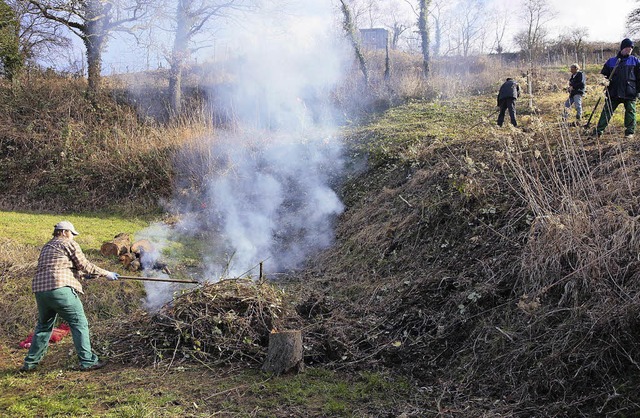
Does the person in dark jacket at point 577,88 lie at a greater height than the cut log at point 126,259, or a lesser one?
greater

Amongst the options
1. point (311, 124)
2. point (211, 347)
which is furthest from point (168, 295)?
point (311, 124)

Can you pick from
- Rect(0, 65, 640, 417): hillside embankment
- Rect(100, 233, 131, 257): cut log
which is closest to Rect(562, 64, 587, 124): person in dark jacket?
Rect(0, 65, 640, 417): hillside embankment

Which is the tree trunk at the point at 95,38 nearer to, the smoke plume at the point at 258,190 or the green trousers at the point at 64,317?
the smoke plume at the point at 258,190

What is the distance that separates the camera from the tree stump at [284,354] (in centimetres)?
500

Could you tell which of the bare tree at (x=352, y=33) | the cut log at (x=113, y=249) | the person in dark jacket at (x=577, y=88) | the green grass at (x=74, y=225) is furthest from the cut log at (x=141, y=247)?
the bare tree at (x=352, y=33)

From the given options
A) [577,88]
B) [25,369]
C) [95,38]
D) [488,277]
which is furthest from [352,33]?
[25,369]

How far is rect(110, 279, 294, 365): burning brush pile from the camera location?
538 cm

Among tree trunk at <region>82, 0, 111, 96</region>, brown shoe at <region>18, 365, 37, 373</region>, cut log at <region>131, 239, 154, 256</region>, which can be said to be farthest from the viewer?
tree trunk at <region>82, 0, 111, 96</region>

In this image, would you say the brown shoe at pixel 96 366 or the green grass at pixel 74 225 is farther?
the green grass at pixel 74 225

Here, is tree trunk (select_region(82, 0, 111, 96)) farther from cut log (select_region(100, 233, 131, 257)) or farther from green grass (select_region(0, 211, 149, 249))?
cut log (select_region(100, 233, 131, 257))

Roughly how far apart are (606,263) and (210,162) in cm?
1023

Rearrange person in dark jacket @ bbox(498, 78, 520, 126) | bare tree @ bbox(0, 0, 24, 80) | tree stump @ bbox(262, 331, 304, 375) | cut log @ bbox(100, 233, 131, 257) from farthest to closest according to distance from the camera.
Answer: bare tree @ bbox(0, 0, 24, 80) < person in dark jacket @ bbox(498, 78, 520, 126) < cut log @ bbox(100, 233, 131, 257) < tree stump @ bbox(262, 331, 304, 375)

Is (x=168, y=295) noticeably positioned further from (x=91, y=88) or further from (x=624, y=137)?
(x=91, y=88)

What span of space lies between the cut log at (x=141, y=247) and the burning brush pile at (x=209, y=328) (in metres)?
2.50
